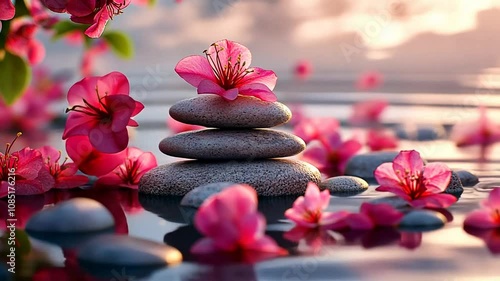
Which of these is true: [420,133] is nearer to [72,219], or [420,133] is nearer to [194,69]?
[194,69]

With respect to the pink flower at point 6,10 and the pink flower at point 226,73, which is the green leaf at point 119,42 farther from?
the pink flower at point 6,10

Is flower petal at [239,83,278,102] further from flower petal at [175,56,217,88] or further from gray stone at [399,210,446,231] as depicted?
gray stone at [399,210,446,231]

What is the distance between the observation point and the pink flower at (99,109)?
125 inches

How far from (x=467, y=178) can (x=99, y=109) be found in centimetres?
150

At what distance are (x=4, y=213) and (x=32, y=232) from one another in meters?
0.35

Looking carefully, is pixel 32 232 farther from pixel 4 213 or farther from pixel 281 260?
pixel 281 260

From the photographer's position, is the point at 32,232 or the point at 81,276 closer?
the point at 81,276

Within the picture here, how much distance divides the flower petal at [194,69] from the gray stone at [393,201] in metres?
0.75

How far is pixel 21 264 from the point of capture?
7.80ft

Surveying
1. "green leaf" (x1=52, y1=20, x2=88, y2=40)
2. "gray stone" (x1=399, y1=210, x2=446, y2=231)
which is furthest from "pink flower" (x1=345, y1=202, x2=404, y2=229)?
"green leaf" (x1=52, y1=20, x2=88, y2=40)

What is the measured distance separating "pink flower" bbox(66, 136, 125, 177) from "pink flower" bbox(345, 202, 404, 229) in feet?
3.53

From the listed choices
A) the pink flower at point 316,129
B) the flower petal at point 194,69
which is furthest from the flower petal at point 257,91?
the pink flower at point 316,129

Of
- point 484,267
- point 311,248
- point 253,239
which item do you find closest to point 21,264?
point 253,239

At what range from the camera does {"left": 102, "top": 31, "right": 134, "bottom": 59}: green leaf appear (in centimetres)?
362
